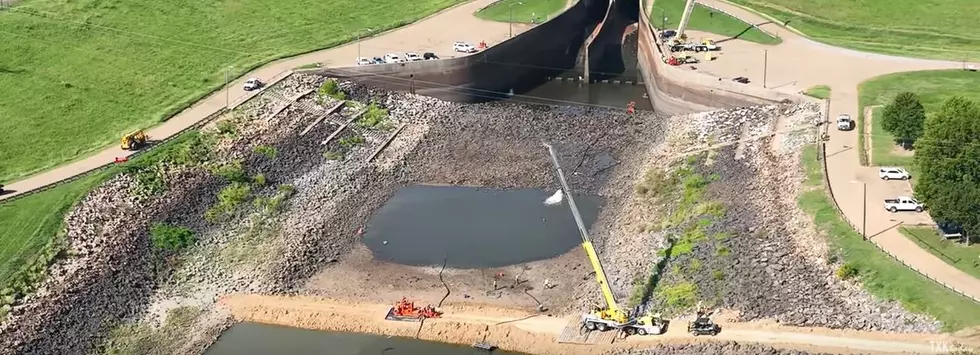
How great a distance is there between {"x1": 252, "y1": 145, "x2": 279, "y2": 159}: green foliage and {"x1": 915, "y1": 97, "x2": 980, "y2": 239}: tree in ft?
163

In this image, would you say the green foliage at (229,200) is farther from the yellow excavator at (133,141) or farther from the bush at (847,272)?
the bush at (847,272)

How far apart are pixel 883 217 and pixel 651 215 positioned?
15.7m

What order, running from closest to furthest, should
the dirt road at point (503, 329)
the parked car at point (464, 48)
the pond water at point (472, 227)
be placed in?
the dirt road at point (503, 329) → the pond water at point (472, 227) → the parked car at point (464, 48)

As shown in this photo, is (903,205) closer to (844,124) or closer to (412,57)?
(844,124)

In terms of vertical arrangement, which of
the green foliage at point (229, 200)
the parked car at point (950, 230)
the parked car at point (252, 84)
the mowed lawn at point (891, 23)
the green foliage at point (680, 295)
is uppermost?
the parked car at point (950, 230)

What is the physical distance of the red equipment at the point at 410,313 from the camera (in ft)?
212

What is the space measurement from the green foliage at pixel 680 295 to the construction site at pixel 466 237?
0.18 meters

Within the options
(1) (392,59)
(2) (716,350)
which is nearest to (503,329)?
(2) (716,350)

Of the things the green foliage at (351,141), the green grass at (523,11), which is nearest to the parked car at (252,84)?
the green foliage at (351,141)

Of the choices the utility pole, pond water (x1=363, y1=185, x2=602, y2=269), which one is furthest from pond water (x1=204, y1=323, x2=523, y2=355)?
the utility pole

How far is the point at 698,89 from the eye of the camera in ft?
329

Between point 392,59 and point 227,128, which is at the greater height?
point 392,59

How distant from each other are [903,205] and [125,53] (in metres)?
77.5

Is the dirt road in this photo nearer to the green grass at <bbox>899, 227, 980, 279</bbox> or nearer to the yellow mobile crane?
the yellow mobile crane
